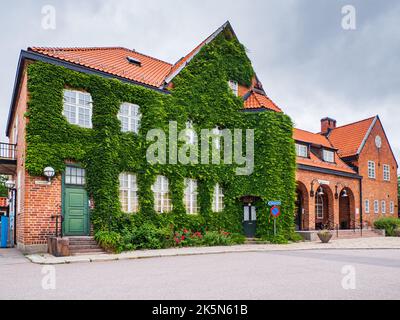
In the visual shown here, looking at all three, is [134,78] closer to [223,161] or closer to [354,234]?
[223,161]

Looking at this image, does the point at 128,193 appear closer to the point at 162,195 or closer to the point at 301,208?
the point at 162,195

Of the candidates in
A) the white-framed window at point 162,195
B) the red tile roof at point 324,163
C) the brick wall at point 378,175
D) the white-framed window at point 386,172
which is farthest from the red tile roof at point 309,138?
the white-framed window at point 162,195

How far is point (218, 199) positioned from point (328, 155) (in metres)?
15.0

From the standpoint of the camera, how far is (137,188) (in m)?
18.0

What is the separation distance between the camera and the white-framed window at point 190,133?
2028cm

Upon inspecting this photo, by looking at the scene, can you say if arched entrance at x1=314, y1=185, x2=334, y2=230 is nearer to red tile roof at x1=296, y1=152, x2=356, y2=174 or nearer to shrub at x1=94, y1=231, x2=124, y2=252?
red tile roof at x1=296, y1=152, x2=356, y2=174

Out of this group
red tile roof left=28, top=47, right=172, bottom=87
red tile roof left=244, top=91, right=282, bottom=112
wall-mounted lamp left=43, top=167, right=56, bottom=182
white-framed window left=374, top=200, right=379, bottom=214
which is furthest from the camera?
white-framed window left=374, top=200, right=379, bottom=214

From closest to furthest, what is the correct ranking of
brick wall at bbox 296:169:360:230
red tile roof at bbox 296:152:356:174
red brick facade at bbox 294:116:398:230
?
1. brick wall at bbox 296:169:360:230
2. red brick facade at bbox 294:116:398:230
3. red tile roof at bbox 296:152:356:174

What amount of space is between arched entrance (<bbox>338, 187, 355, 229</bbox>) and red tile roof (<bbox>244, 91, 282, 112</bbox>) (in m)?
11.8

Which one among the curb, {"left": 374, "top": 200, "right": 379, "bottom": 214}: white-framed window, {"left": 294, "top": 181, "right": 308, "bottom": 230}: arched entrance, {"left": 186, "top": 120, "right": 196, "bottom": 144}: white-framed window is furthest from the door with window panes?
{"left": 374, "top": 200, "right": 379, "bottom": 214}: white-framed window

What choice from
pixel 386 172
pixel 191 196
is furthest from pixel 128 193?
pixel 386 172

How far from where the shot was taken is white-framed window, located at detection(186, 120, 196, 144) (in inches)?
798

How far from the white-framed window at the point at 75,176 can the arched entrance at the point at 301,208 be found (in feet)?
54.0

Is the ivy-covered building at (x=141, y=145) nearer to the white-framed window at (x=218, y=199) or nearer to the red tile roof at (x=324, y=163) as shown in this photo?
the white-framed window at (x=218, y=199)
